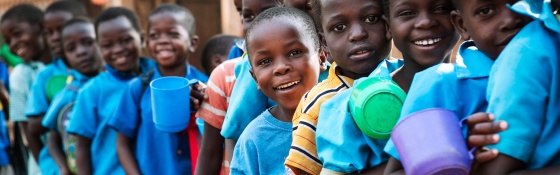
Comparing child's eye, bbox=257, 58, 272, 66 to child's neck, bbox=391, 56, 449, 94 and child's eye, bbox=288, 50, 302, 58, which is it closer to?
child's eye, bbox=288, 50, 302, 58

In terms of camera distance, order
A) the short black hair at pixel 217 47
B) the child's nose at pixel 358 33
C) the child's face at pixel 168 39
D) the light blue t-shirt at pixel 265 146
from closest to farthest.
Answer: the child's nose at pixel 358 33 < the light blue t-shirt at pixel 265 146 < the child's face at pixel 168 39 < the short black hair at pixel 217 47

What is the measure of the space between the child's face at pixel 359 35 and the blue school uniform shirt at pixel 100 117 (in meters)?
2.68

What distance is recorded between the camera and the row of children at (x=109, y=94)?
207 inches

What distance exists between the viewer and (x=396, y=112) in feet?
8.50

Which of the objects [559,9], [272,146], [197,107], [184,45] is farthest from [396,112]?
[184,45]

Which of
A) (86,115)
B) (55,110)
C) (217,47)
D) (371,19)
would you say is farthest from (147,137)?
(371,19)

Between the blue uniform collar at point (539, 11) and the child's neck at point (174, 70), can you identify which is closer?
the blue uniform collar at point (539, 11)

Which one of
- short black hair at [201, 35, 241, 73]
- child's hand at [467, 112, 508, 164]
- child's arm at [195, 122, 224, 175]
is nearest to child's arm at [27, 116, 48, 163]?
short black hair at [201, 35, 241, 73]

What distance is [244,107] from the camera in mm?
3822

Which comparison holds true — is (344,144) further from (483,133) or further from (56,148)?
(56,148)

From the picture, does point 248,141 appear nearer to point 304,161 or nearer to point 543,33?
point 304,161

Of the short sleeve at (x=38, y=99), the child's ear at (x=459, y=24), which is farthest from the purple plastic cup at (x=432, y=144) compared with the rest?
the short sleeve at (x=38, y=99)

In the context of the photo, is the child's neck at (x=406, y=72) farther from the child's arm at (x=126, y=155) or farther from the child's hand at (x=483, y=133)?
the child's arm at (x=126, y=155)

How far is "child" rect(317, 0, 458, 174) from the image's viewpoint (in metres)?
2.70
